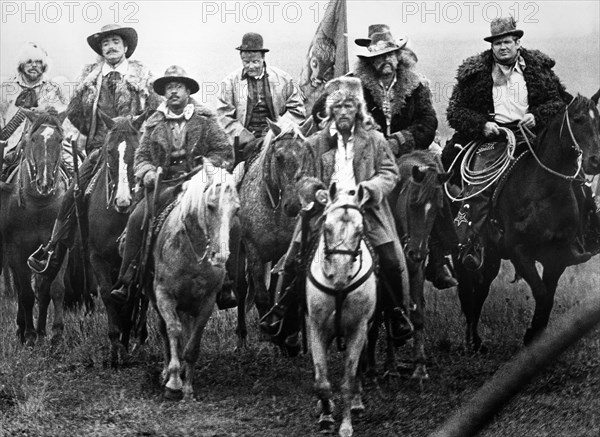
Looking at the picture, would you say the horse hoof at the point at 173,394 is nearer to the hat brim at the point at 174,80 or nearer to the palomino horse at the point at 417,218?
the palomino horse at the point at 417,218

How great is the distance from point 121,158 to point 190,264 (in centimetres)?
107

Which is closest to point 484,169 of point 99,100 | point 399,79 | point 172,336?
point 399,79

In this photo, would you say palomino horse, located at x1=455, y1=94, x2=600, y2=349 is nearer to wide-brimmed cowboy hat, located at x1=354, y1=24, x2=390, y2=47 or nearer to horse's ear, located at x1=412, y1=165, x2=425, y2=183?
horse's ear, located at x1=412, y1=165, x2=425, y2=183

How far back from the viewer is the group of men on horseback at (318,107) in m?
7.56

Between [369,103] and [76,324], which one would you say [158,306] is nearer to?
[76,324]

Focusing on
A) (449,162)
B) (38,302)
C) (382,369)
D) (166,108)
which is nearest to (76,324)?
(38,302)

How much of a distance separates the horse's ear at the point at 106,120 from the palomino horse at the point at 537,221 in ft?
8.11

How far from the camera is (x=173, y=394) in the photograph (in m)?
7.38

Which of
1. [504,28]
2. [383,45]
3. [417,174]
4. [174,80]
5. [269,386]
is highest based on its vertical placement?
[504,28]

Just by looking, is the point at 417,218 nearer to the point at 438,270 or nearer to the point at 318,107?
the point at 438,270

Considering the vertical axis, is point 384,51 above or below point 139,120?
above

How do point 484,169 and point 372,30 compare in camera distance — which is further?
point 484,169

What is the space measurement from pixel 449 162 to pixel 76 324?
2.72 metres

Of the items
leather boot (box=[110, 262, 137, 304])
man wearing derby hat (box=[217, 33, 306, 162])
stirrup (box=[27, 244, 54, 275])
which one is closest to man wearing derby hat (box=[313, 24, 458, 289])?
man wearing derby hat (box=[217, 33, 306, 162])
